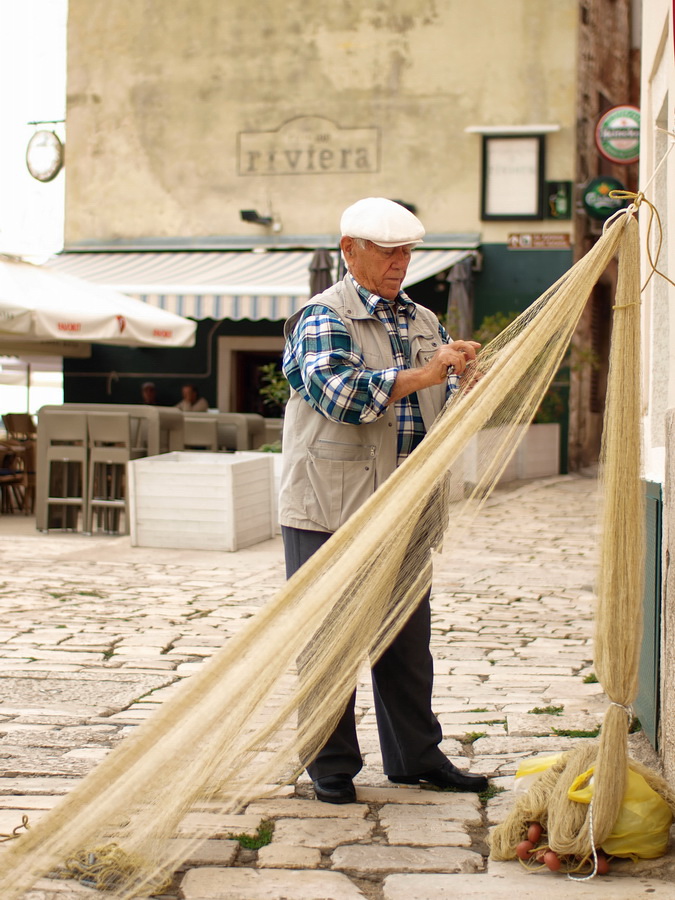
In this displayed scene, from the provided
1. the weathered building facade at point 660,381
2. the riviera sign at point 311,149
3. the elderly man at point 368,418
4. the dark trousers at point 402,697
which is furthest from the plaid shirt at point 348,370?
the riviera sign at point 311,149

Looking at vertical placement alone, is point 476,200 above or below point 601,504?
above

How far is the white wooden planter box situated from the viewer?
9258 mm

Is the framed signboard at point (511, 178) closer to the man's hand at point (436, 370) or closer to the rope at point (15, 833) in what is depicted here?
the man's hand at point (436, 370)

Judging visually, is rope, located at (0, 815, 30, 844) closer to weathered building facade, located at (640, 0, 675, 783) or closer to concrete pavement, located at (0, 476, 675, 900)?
concrete pavement, located at (0, 476, 675, 900)

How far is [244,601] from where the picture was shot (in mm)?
7047

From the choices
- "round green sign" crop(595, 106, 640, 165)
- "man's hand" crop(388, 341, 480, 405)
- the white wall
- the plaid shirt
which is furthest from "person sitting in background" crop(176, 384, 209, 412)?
"man's hand" crop(388, 341, 480, 405)

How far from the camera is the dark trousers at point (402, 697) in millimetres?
3496

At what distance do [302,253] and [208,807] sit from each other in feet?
Result: 50.9

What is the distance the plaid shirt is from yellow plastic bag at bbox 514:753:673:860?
1.18 metres

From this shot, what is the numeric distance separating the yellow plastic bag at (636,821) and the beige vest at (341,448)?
42.4 inches

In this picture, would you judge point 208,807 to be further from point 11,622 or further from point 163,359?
point 163,359

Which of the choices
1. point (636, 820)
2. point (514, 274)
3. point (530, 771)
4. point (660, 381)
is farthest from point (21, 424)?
point (636, 820)

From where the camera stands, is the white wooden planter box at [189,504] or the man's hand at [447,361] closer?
the man's hand at [447,361]

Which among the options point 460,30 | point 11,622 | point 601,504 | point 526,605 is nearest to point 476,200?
point 460,30
